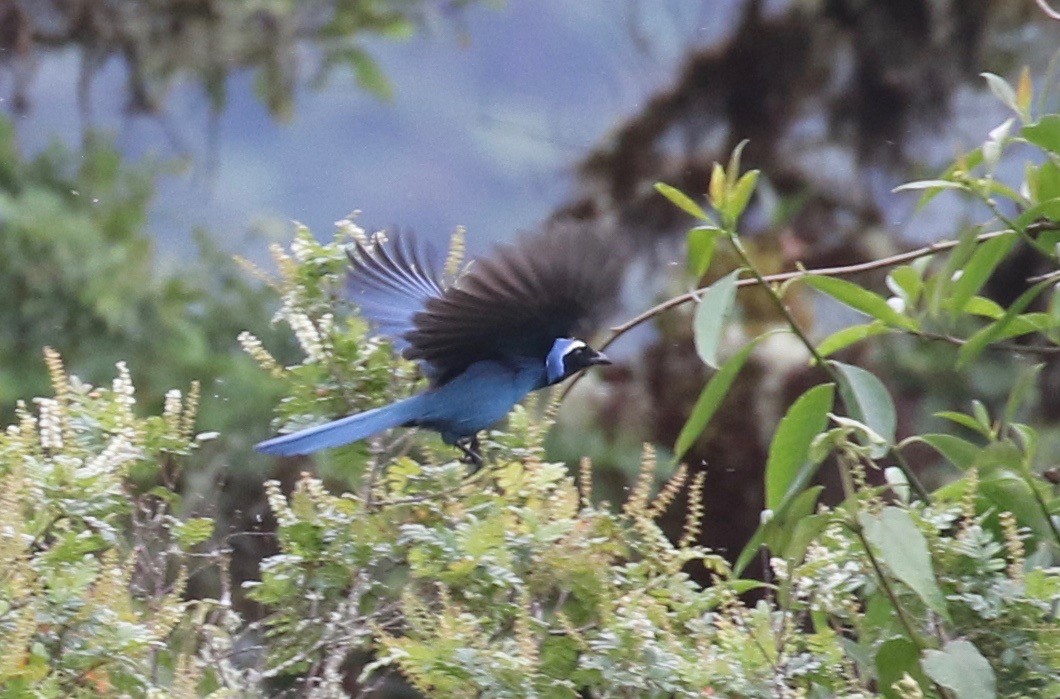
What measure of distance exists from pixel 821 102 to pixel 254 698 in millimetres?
3753

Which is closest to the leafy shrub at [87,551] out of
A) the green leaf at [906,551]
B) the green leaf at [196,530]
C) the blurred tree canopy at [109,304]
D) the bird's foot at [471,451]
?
the green leaf at [196,530]

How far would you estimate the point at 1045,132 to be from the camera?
1.41 m

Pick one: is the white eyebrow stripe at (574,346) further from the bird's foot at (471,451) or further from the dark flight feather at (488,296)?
the bird's foot at (471,451)

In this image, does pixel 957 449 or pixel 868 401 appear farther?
pixel 957 449

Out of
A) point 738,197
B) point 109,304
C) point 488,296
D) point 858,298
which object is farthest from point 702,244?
point 109,304

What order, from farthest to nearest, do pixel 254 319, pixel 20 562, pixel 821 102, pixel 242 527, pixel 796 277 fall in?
pixel 821 102, pixel 254 319, pixel 242 527, pixel 796 277, pixel 20 562

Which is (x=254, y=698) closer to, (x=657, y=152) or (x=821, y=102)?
(x=657, y=152)

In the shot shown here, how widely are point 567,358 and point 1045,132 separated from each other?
2.61 feet

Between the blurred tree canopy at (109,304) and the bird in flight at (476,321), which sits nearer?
the bird in flight at (476,321)

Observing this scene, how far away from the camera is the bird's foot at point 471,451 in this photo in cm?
175

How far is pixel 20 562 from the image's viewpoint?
1245 millimetres

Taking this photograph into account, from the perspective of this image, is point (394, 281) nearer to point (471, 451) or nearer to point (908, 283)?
point (471, 451)

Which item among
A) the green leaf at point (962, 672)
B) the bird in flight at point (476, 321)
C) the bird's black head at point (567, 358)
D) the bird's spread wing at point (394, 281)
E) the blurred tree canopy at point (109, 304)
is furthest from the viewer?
the blurred tree canopy at point (109, 304)

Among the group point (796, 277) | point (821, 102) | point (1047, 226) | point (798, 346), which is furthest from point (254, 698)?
point (821, 102)
